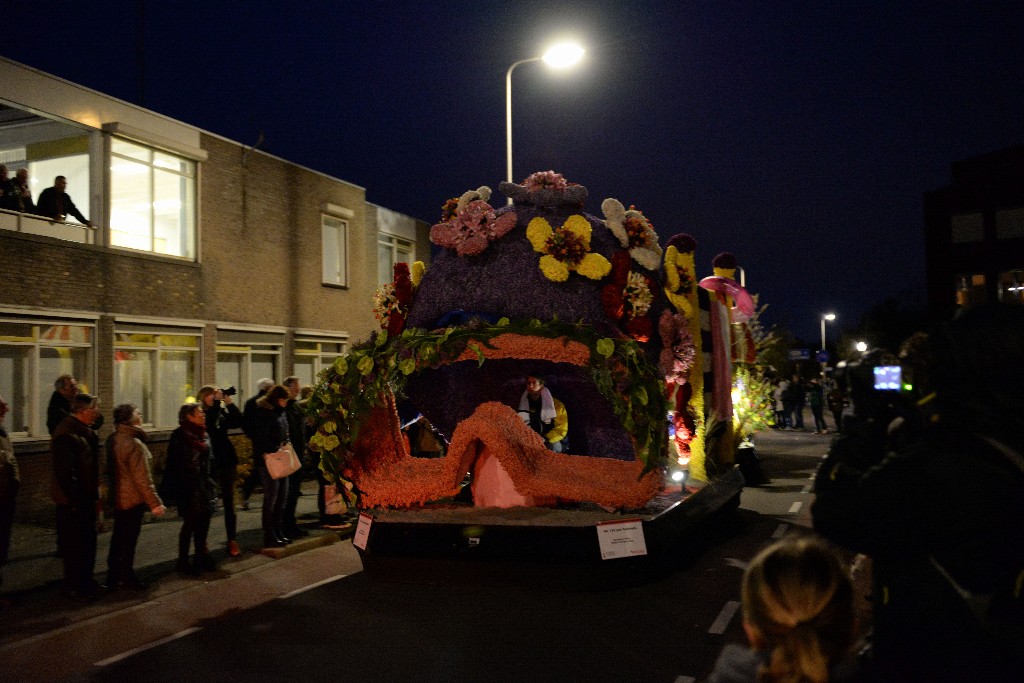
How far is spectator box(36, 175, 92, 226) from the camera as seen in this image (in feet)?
42.3

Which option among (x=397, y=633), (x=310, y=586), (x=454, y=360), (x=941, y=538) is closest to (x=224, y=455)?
(x=310, y=586)

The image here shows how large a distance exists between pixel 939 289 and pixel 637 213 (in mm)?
45131

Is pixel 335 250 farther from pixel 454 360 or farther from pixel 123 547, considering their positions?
pixel 454 360

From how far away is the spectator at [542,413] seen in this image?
31.4 feet

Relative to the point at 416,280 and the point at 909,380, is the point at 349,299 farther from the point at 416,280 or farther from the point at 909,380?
the point at 909,380

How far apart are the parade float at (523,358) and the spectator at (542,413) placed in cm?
137

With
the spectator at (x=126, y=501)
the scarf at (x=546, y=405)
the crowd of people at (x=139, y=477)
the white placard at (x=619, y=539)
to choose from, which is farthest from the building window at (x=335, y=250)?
the white placard at (x=619, y=539)

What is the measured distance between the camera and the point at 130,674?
5660mm

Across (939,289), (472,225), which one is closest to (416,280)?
(472,225)

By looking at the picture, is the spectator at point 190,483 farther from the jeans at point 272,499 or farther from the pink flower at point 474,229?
the pink flower at point 474,229

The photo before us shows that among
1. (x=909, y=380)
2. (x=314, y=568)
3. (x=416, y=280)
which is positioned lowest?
(x=314, y=568)

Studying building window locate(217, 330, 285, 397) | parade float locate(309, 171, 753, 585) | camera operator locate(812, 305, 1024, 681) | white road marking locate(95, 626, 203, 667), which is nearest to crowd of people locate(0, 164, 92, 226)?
building window locate(217, 330, 285, 397)

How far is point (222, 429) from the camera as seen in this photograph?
995 cm

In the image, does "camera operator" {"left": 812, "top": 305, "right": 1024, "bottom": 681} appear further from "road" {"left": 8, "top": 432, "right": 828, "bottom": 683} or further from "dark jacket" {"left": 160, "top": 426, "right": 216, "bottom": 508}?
"dark jacket" {"left": 160, "top": 426, "right": 216, "bottom": 508}
